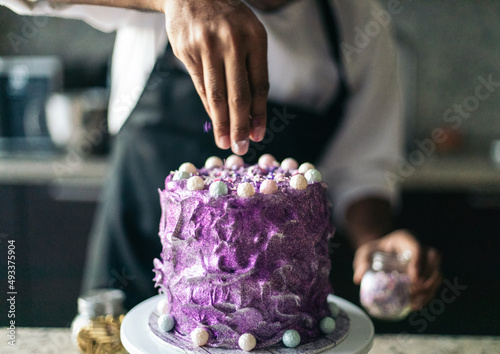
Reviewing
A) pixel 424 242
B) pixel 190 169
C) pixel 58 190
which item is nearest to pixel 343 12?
pixel 190 169

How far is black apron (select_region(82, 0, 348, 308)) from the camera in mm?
1391

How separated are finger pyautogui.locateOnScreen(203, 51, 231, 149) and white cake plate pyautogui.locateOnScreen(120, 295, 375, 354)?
36 cm

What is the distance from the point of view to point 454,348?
101 cm

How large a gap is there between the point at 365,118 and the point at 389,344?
72 centimetres

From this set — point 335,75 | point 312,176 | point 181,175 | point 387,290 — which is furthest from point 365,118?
point 181,175

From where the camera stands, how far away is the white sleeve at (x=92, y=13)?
897 millimetres

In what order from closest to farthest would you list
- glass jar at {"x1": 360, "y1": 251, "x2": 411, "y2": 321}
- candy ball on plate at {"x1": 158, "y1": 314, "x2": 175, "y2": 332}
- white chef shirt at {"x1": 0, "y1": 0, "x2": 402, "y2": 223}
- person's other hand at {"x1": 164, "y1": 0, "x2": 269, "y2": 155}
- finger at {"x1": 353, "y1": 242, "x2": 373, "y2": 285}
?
person's other hand at {"x1": 164, "y1": 0, "x2": 269, "y2": 155} → candy ball on plate at {"x1": 158, "y1": 314, "x2": 175, "y2": 332} → glass jar at {"x1": 360, "y1": 251, "x2": 411, "y2": 321} → finger at {"x1": 353, "y1": 242, "x2": 373, "y2": 285} → white chef shirt at {"x1": 0, "y1": 0, "x2": 402, "y2": 223}

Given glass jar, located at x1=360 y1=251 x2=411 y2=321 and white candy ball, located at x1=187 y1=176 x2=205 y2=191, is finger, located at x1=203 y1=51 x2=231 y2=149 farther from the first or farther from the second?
glass jar, located at x1=360 y1=251 x2=411 y2=321

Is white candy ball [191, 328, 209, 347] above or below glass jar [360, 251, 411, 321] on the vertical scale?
above

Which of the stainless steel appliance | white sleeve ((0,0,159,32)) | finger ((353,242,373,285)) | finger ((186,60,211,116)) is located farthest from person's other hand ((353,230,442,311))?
the stainless steel appliance

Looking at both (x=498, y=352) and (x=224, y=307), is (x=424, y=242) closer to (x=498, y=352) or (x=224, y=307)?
(x=498, y=352)

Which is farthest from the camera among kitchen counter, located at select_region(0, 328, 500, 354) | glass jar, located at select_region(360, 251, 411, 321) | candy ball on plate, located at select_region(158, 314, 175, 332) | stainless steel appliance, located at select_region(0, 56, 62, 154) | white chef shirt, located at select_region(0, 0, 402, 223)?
stainless steel appliance, located at select_region(0, 56, 62, 154)

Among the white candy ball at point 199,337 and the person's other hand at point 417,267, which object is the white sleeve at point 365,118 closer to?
the person's other hand at point 417,267

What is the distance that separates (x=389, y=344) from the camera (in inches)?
40.0
